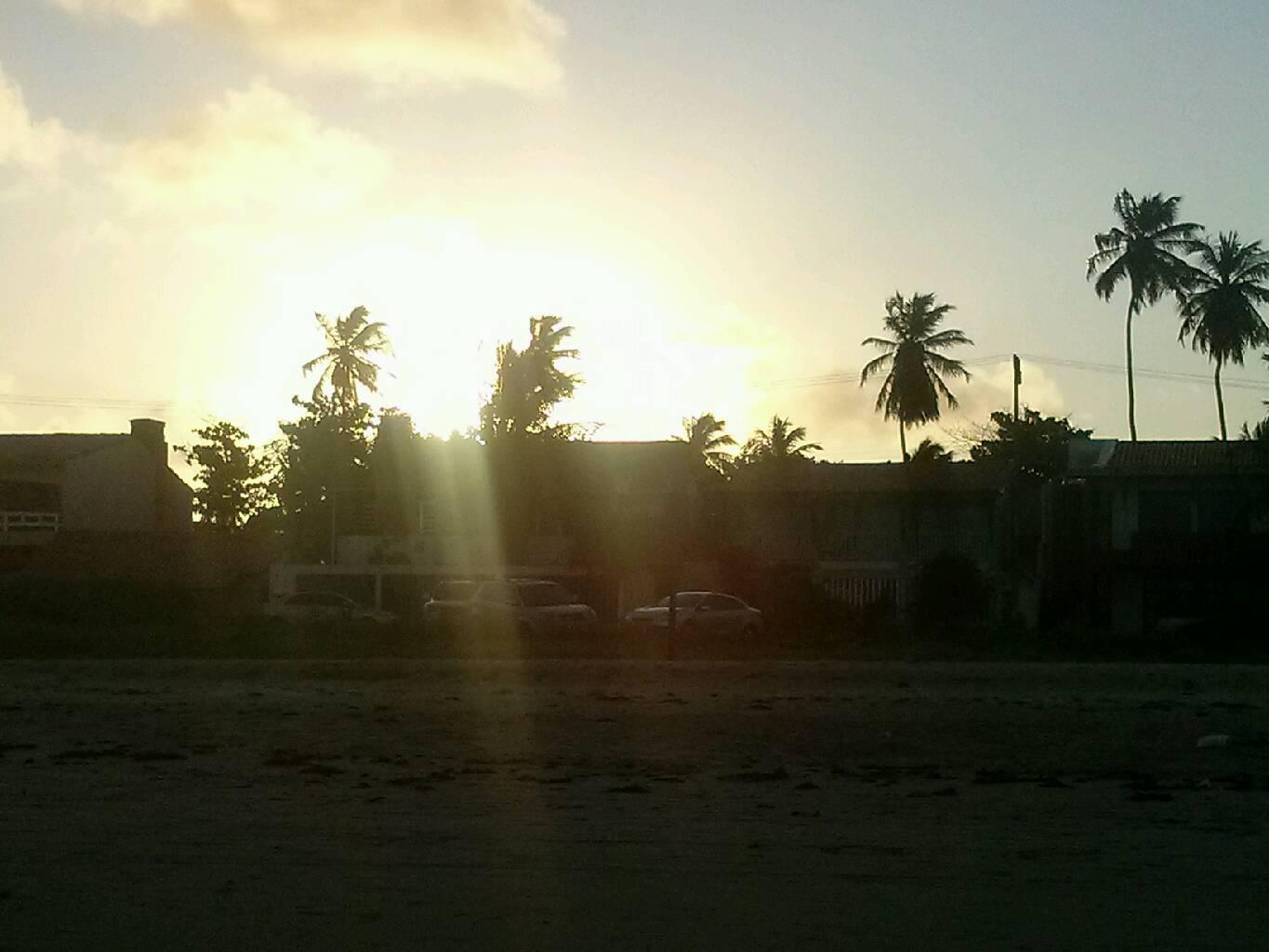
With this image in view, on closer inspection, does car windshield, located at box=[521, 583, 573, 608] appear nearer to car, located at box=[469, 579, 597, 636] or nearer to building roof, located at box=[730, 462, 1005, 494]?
car, located at box=[469, 579, 597, 636]

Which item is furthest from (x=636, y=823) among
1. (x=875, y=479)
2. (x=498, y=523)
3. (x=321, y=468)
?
(x=321, y=468)

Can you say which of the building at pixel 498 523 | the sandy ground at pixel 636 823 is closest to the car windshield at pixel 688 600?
the building at pixel 498 523

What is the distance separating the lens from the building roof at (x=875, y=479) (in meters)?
46.4

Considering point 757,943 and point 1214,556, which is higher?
point 1214,556

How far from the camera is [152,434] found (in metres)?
57.1

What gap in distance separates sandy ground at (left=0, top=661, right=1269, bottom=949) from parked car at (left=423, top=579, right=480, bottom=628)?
13105 millimetres

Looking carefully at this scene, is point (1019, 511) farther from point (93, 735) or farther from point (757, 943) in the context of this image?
point (757, 943)

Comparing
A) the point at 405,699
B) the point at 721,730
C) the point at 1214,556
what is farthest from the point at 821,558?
the point at 721,730

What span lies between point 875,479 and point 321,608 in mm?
18779

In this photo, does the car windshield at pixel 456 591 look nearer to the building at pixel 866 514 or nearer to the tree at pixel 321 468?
the building at pixel 866 514

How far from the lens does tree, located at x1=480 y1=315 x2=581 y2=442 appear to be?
46.5 metres

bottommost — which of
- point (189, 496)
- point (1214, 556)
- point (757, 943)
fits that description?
point (757, 943)

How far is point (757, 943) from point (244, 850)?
3.96 meters

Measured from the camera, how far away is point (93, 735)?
17172 millimetres
